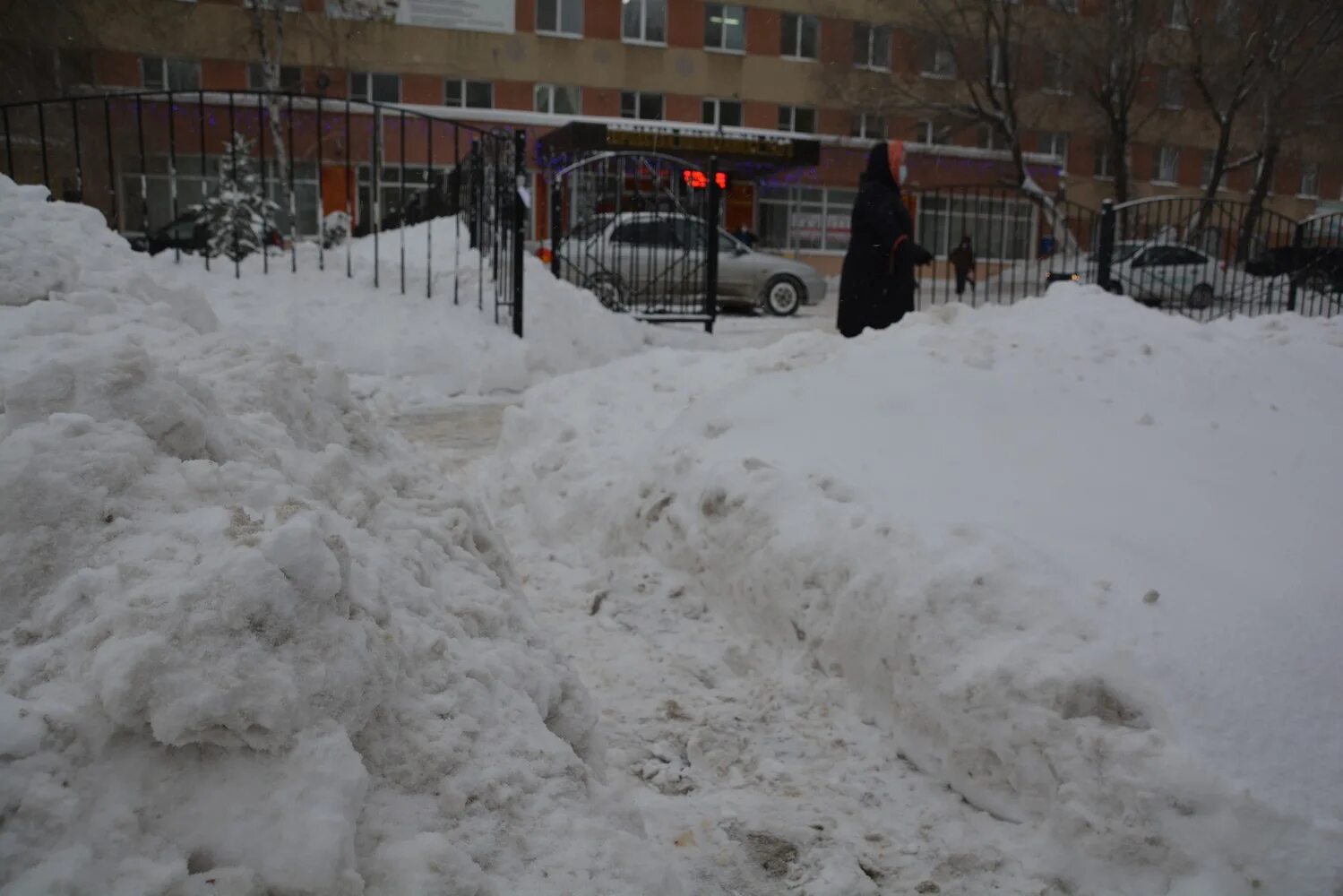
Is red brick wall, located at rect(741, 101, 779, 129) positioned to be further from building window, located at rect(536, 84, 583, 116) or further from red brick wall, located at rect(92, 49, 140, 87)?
red brick wall, located at rect(92, 49, 140, 87)

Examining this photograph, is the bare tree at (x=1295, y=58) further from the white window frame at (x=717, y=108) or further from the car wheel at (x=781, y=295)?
the white window frame at (x=717, y=108)

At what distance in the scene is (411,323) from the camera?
924 centimetres

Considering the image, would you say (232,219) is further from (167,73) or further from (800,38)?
(800,38)

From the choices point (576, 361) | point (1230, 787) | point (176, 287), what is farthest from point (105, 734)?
point (576, 361)

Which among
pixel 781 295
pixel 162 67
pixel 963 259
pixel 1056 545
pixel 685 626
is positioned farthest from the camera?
pixel 162 67

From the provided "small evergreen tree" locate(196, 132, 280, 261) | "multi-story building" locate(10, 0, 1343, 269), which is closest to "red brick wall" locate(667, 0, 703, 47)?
"multi-story building" locate(10, 0, 1343, 269)

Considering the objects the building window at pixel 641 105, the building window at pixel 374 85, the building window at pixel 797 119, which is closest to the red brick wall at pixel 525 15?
the building window at pixel 641 105

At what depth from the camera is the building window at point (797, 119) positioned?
112 ft

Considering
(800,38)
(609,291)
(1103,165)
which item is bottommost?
(609,291)

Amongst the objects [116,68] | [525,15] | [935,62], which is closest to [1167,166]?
[935,62]

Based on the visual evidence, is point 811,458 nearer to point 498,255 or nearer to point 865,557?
point 865,557

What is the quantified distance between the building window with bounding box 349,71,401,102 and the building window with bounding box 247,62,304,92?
154cm

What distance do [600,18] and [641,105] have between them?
9.46 feet

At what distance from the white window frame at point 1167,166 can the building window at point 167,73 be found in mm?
33325
